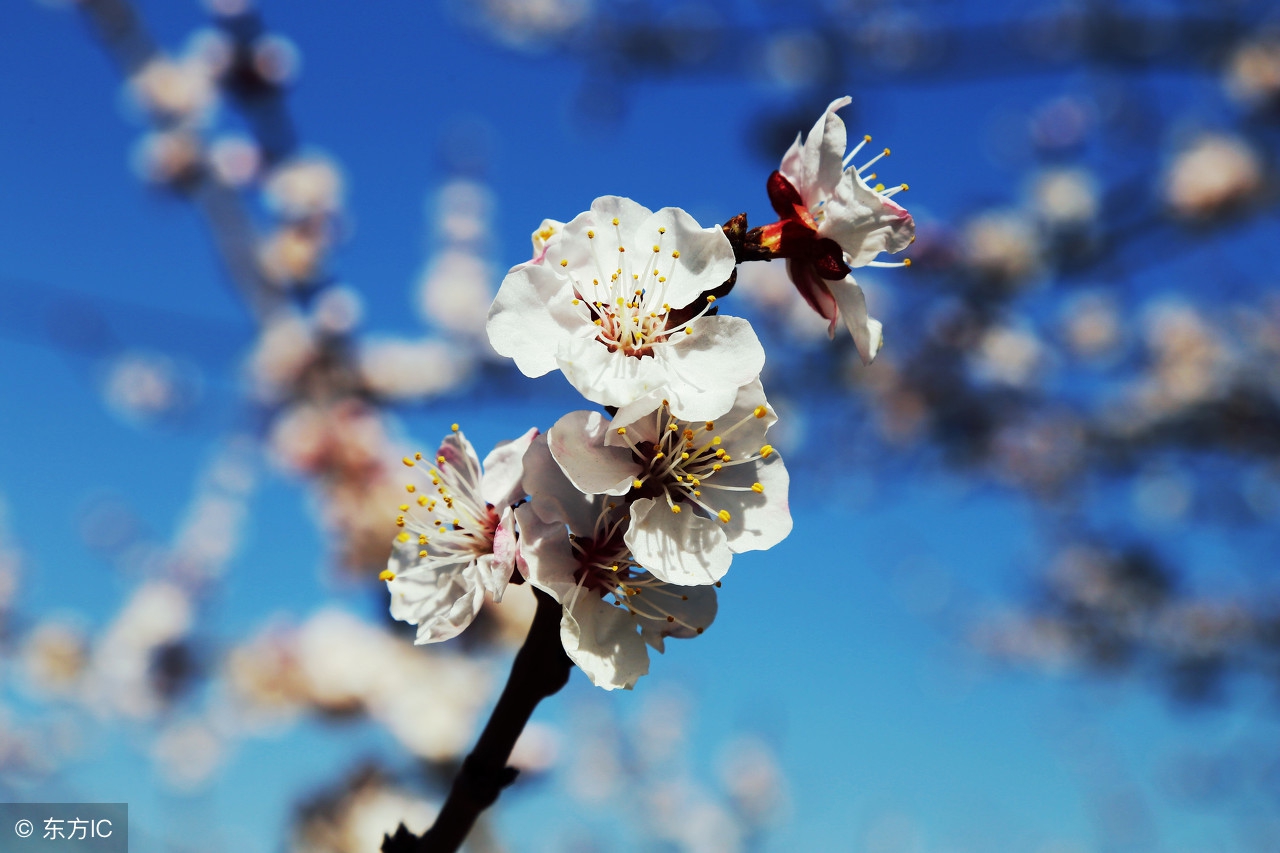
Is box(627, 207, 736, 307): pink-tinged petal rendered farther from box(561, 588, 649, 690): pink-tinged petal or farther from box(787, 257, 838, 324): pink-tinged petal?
box(561, 588, 649, 690): pink-tinged petal

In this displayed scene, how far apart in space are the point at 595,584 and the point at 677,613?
0.29 feet

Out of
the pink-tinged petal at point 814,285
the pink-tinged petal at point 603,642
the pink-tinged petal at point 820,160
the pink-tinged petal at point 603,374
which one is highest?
the pink-tinged petal at point 820,160

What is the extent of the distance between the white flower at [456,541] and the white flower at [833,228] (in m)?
0.33

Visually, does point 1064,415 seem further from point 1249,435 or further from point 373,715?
point 373,715

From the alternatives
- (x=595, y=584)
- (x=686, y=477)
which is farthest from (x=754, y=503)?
(x=595, y=584)

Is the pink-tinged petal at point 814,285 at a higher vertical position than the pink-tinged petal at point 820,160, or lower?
lower

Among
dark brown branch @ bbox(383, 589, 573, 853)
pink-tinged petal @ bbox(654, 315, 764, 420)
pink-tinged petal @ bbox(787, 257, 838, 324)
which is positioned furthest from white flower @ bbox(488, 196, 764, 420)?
dark brown branch @ bbox(383, 589, 573, 853)

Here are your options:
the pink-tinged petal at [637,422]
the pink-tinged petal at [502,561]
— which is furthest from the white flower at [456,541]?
the pink-tinged petal at [637,422]

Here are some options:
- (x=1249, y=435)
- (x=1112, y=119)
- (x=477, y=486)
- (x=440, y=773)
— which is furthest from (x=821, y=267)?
(x=1112, y=119)

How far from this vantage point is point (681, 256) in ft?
2.93

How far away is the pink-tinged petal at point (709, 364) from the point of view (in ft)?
2.51

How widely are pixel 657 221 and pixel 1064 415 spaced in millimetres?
5071

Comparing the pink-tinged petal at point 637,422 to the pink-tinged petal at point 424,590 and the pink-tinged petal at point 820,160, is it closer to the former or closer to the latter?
the pink-tinged petal at point 424,590

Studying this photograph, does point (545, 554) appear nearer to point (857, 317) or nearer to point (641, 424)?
point (641, 424)
